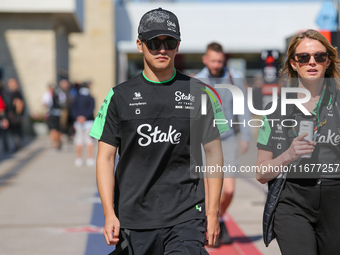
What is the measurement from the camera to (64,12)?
2170 cm

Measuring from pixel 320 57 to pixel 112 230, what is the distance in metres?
1.66

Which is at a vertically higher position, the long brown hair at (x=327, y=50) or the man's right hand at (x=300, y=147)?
the long brown hair at (x=327, y=50)

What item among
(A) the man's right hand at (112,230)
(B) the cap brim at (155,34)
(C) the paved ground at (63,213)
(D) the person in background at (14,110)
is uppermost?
(B) the cap brim at (155,34)

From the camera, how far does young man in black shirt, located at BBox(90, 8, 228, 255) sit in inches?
120

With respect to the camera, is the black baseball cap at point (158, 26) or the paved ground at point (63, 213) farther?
the paved ground at point (63, 213)

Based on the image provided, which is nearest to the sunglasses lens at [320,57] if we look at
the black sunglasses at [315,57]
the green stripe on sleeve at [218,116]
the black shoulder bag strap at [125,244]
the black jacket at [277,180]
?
the black sunglasses at [315,57]

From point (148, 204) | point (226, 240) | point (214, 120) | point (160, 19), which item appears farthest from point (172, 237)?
point (226, 240)

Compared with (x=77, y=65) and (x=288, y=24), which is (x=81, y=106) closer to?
(x=77, y=65)

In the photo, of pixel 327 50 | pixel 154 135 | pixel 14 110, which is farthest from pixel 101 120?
pixel 14 110

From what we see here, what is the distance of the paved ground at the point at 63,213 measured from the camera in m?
5.84

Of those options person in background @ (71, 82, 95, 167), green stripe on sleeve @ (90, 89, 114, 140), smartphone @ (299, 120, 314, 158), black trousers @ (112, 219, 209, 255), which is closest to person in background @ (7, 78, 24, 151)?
person in background @ (71, 82, 95, 167)

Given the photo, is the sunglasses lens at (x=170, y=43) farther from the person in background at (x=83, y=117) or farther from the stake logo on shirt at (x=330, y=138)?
the person in background at (x=83, y=117)

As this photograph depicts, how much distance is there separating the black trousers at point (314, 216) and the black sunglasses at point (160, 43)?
1.13 m

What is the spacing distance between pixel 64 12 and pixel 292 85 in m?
19.4
